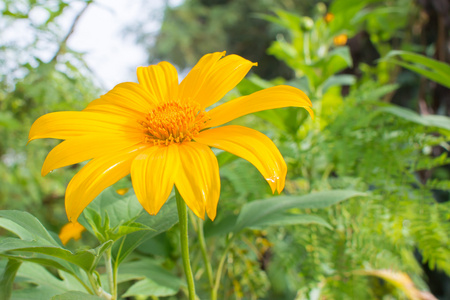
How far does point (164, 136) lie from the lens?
36 cm

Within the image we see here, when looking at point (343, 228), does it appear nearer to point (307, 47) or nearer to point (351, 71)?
point (307, 47)

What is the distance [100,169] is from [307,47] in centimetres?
77

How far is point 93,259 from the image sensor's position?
0.28 m

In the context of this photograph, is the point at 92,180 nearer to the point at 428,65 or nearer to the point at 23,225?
the point at 23,225

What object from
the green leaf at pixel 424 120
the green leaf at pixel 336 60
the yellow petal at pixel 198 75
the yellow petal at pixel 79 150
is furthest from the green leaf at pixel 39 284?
the green leaf at pixel 336 60

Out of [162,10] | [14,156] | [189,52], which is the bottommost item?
[14,156]

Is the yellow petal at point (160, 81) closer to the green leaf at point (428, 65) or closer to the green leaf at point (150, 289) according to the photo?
the green leaf at point (150, 289)

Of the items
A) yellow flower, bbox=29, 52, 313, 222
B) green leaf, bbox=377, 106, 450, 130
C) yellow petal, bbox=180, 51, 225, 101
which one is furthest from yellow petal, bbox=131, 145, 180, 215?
green leaf, bbox=377, 106, 450, 130

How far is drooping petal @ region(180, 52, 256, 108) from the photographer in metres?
0.35

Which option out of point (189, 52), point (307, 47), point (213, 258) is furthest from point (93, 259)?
point (189, 52)

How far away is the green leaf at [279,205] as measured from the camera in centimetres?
39

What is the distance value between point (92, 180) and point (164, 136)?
0.35ft

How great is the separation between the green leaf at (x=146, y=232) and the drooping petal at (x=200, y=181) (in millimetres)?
72

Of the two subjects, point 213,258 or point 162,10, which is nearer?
point 213,258
